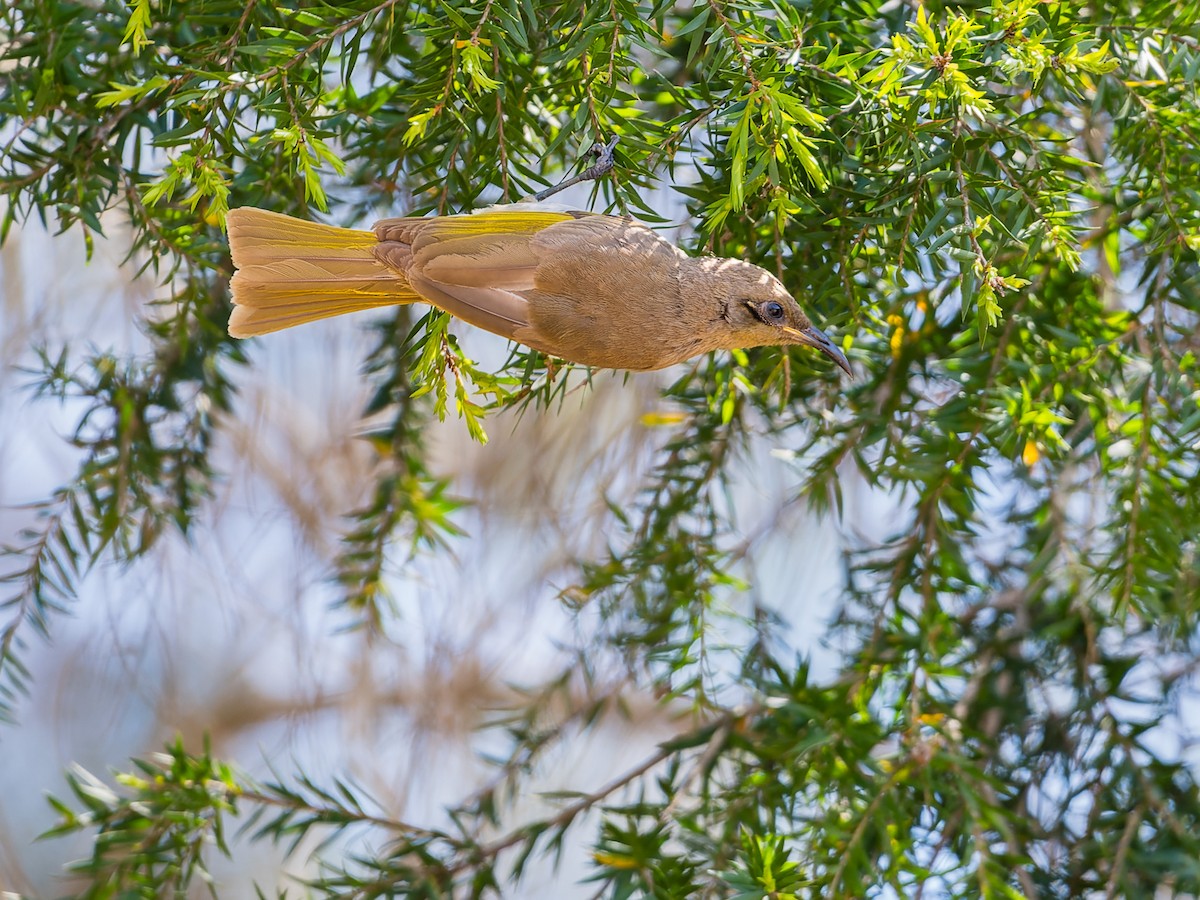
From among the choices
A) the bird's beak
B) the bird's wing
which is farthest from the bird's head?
the bird's wing

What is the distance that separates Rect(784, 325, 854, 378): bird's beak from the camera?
217 centimetres

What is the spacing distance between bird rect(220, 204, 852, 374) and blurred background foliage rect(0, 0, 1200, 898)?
0.08m

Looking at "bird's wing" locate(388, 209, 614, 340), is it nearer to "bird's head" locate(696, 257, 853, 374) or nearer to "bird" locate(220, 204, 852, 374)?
"bird" locate(220, 204, 852, 374)

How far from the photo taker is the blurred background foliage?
1862 millimetres

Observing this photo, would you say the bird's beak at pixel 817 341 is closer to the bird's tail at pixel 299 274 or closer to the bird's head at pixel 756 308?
the bird's head at pixel 756 308

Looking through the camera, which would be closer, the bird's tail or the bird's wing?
the bird's wing

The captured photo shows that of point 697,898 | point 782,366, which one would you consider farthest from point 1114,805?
point 782,366

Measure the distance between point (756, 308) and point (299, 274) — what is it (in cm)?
86

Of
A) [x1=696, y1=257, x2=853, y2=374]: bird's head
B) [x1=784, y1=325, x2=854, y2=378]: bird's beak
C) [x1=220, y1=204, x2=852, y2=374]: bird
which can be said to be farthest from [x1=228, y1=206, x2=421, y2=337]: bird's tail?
[x1=784, y1=325, x2=854, y2=378]: bird's beak

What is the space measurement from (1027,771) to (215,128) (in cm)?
231

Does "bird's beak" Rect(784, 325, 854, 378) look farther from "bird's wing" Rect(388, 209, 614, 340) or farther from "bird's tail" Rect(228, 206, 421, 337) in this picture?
"bird's tail" Rect(228, 206, 421, 337)

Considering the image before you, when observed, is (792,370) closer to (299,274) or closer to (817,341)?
(817,341)

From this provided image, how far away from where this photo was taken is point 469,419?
2018 mm

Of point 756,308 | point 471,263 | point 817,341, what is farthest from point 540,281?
point 817,341
